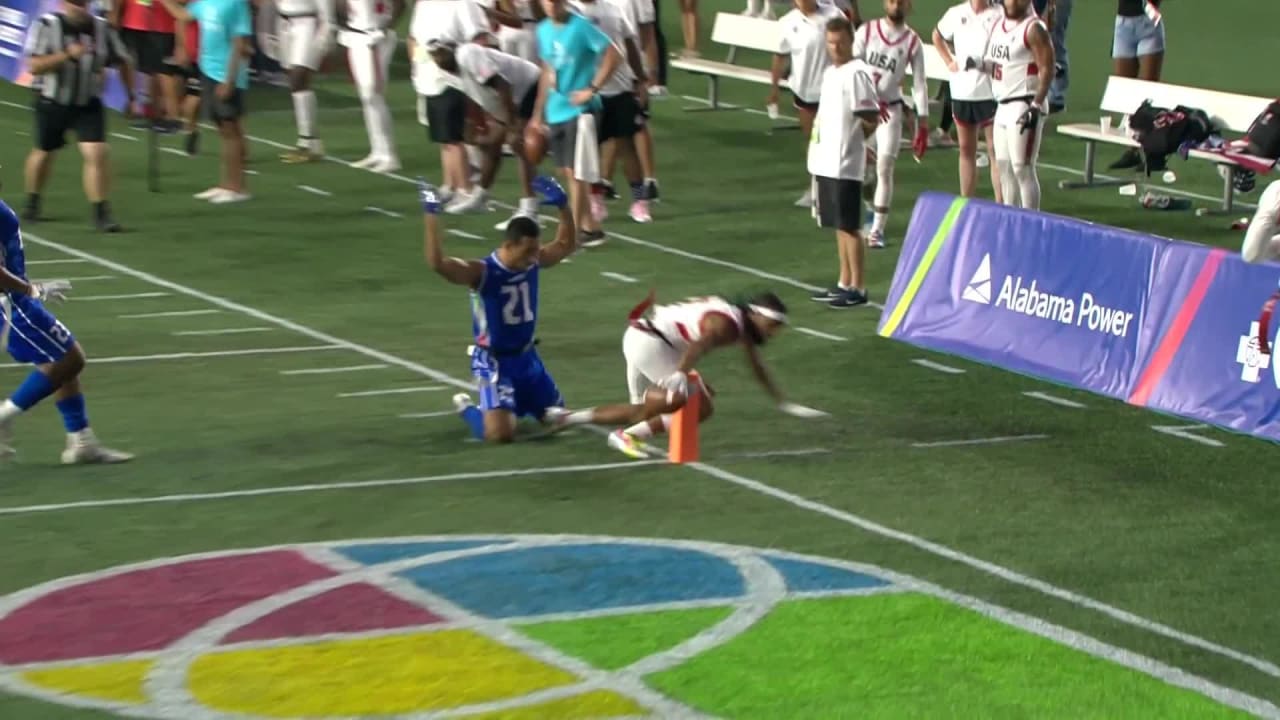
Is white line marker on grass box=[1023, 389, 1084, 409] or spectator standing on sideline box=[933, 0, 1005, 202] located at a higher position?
spectator standing on sideline box=[933, 0, 1005, 202]

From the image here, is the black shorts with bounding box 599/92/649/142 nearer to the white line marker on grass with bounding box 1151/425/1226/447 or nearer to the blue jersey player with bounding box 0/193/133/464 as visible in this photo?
the white line marker on grass with bounding box 1151/425/1226/447

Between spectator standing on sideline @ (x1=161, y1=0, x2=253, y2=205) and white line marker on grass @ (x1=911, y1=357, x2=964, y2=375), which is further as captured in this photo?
spectator standing on sideline @ (x1=161, y1=0, x2=253, y2=205)

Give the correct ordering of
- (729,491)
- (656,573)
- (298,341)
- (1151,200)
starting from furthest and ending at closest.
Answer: (1151,200), (298,341), (729,491), (656,573)

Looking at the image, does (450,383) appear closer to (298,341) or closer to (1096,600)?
(298,341)

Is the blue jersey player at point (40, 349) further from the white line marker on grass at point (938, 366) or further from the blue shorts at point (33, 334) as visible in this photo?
the white line marker on grass at point (938, 366)

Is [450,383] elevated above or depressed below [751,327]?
below

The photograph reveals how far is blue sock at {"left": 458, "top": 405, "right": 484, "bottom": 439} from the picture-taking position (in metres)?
13.5

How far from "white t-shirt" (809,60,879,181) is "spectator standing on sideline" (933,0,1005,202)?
256cm

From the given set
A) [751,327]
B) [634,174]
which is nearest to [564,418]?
[751,327]

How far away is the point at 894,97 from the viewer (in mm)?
20438

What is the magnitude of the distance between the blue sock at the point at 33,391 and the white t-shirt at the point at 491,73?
355 inches

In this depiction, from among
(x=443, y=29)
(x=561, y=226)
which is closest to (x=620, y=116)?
(x=443, y=29)

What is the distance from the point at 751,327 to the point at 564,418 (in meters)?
1.33

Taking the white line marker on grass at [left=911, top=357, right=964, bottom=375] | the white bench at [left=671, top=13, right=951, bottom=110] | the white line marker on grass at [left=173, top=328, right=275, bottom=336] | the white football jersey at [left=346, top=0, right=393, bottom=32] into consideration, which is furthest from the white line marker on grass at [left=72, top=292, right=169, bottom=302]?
the white bench at [left=671, top=13, right=951, bottom=110]
